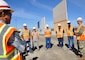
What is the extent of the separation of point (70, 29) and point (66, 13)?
15.8 m

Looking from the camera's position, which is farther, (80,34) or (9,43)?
(80,34)

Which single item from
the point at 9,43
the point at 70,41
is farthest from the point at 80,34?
the point at 9,43

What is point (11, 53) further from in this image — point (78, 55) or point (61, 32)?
point (61, 32)

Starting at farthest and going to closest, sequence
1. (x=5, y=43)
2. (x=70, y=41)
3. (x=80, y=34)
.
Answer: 1. (x=70, y=41)
2. (x=80, y=34)
3. (x=5, y=43)

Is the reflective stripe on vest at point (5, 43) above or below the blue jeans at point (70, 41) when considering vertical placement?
above

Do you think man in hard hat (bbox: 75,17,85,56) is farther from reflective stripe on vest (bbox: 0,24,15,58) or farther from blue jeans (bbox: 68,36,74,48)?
reflective stripe on vest (bbox: 0,24,15,58)

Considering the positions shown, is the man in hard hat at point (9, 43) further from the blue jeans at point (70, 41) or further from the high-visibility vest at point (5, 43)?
the blue jeans at point (70, 41)

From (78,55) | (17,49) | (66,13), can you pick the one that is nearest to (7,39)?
(17,49)

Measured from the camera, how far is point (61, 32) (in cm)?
1419

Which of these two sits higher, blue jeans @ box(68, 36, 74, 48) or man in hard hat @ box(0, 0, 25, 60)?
man in hard hat @ box(0, 0, 25, 60)

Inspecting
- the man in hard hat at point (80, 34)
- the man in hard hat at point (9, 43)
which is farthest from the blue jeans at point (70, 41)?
the man in hard hat at point (9, 43)

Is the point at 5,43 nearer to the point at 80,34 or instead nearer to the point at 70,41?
the point at 80,34

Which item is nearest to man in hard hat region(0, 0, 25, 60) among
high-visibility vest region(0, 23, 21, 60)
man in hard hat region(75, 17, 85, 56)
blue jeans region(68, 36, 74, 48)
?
high-visibility vest region(0, 23, 21, 60)

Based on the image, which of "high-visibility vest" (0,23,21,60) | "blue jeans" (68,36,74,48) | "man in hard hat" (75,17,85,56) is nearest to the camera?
"high-visibility vest" (0,23,21,60)
